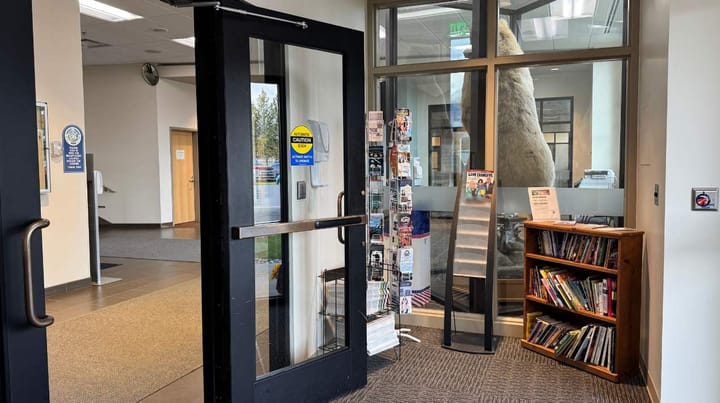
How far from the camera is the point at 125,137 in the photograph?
Result: 10039mm

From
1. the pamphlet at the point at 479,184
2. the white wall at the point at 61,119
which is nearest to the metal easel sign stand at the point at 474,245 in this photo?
the pamphlet at the point at 479,184

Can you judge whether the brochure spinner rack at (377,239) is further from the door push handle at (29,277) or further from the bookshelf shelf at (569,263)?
the door push handle at (29,277)

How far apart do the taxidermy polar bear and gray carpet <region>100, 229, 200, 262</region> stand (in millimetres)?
4604

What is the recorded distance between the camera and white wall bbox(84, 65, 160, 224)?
989cm

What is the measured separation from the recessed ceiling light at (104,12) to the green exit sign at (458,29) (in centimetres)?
445

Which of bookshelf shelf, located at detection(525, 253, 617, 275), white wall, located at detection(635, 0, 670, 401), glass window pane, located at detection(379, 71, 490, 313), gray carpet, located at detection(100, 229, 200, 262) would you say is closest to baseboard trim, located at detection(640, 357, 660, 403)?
white wall, located at detection(635, 0, 670, 401)

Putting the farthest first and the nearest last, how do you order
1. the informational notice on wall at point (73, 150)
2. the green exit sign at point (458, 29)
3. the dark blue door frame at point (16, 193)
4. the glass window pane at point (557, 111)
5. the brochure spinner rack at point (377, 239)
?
the informational notice on wall at point (73, 150) → the green exit sign at point (458, 29) → the glass window pane at point (557, 111) → the brochure spinner rack at point (377, 239) → the dark blue door frame at point (16, 193)

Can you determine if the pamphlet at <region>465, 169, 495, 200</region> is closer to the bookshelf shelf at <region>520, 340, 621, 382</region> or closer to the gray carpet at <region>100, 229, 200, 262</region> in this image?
the bookshelf shelf at <region>520, 340, 621, 382</region>

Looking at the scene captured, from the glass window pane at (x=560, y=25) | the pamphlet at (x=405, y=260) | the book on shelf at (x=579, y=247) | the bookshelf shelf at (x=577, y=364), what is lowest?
the bookshelf shelf at (x=577, y=364)

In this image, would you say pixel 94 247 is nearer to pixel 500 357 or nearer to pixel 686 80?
pixel 500 357

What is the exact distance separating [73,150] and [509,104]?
4535 mm

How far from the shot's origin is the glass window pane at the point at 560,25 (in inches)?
142

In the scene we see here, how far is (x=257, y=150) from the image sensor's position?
8.60 feet

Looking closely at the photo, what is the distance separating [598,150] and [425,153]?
4.28 feet
